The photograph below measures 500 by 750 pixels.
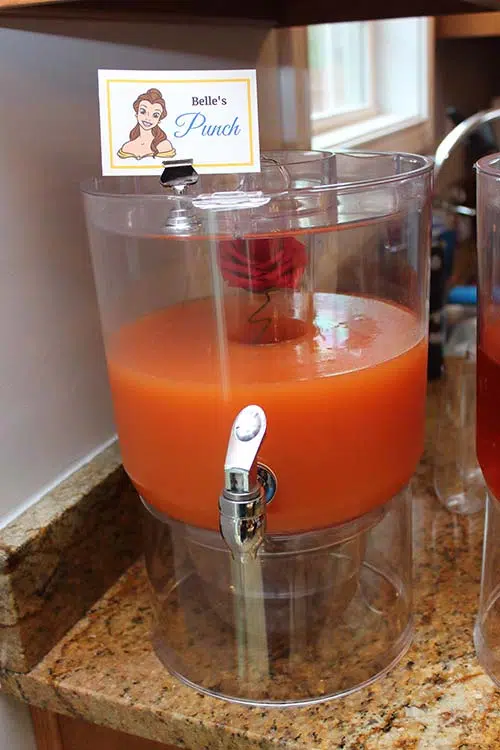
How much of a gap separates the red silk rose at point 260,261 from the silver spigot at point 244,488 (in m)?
0.09

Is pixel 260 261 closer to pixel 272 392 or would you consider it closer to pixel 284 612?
pixel 272 392

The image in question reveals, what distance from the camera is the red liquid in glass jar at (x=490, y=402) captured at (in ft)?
1.84

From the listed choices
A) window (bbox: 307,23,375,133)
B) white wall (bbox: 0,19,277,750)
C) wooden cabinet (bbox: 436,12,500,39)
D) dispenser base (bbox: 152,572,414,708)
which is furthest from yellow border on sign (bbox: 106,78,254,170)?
wooden cabinet (bbox: 436,12,500,39)

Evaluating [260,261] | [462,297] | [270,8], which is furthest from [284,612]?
[462,297]

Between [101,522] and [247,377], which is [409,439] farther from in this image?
[101,522]

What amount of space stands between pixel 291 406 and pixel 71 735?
0.37m

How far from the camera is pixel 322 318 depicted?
59 cm

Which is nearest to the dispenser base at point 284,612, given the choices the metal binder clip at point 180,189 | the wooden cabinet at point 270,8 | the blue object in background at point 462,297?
the metal binder clip at point 180,189

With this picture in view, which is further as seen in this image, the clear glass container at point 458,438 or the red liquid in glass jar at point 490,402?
the clear glass container at point 458,438

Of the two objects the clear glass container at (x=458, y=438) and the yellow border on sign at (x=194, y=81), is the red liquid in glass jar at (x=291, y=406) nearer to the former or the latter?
the yellow border on sign at (x=194, y=81)

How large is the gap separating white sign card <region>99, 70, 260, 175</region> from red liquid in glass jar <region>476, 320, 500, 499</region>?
0.64 feet

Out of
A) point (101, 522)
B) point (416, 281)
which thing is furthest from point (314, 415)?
point (101, 522)

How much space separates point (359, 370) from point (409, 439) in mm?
87

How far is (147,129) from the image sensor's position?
545 millimetres
